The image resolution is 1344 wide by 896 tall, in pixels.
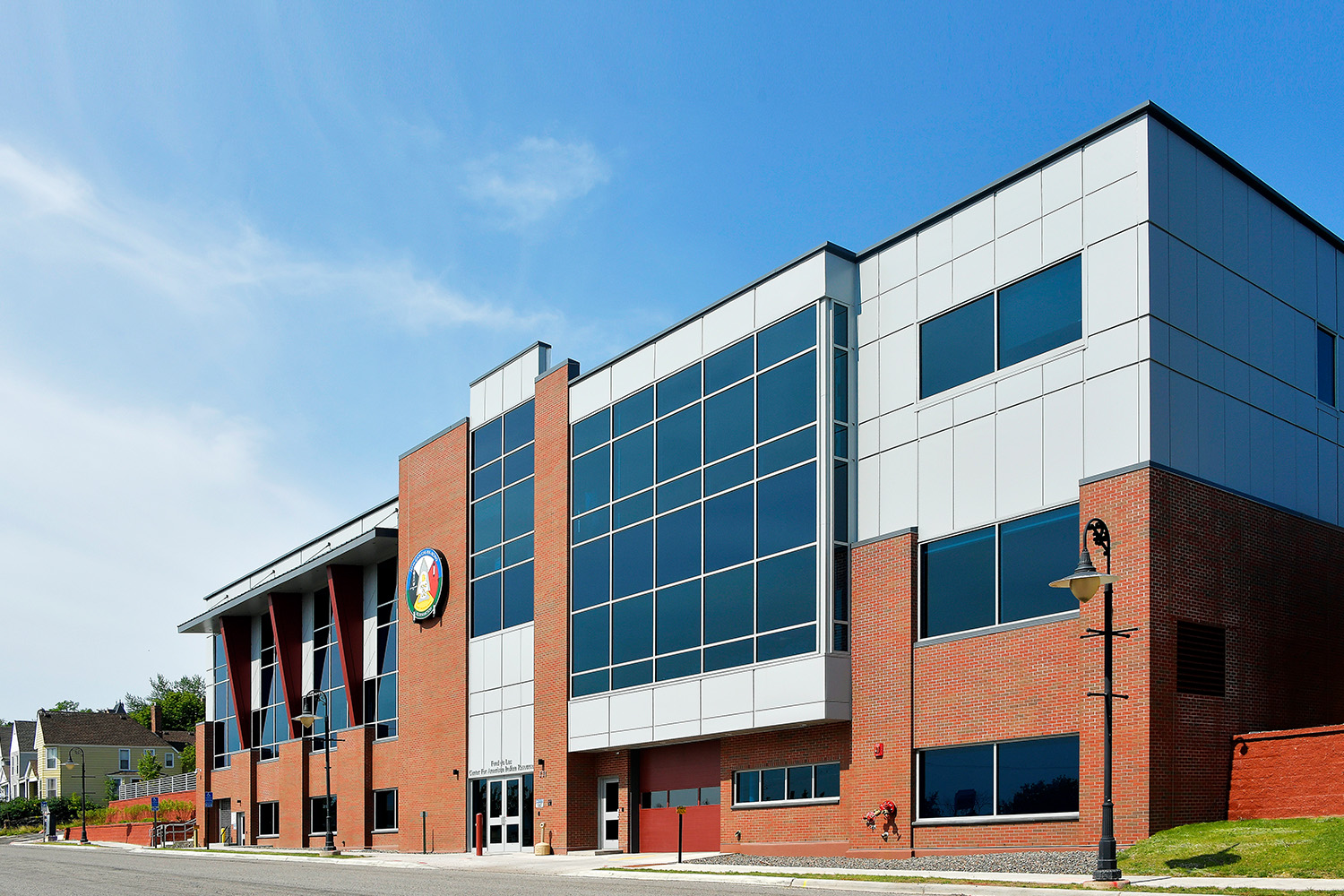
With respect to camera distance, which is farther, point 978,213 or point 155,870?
point 155,870

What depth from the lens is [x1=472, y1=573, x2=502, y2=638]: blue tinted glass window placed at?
46.8 meters

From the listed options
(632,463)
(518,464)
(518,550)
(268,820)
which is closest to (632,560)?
(632,463)

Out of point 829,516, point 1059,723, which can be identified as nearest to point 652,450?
point 829,516

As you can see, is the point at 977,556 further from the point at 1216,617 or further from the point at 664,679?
the point at 664,679

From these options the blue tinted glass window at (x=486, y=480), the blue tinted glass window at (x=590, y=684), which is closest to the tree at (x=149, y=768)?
the blue tinted glass window at (x=486, y=480)

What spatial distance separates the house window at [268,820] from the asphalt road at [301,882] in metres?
21.3

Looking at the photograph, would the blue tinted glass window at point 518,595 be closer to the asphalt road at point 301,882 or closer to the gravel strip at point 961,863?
the asphalt road at point 301,882

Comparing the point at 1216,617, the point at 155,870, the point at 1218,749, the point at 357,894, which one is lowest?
the point at 155,870

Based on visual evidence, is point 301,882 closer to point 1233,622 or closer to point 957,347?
point 957,347

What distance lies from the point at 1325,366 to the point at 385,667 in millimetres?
39238

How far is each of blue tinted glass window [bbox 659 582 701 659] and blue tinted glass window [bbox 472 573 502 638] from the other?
11.6 m

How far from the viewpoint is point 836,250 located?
32656mm

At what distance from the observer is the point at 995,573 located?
27.7 meters

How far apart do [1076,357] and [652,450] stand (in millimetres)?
15051
